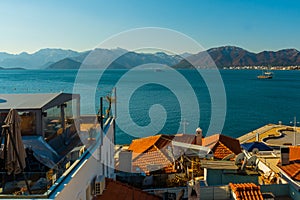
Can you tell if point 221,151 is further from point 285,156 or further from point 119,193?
point 119,193

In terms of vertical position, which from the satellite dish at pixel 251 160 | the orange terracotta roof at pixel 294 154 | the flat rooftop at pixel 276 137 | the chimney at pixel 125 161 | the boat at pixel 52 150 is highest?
the boat at pixel 52 150

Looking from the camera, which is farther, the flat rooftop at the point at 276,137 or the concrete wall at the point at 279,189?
the flat rooftop at the point at 276,137

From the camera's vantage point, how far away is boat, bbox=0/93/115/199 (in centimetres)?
479

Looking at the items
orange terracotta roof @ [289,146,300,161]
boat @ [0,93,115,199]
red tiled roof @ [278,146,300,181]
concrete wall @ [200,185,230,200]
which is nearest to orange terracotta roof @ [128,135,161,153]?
boat @ [0,93,115,199]

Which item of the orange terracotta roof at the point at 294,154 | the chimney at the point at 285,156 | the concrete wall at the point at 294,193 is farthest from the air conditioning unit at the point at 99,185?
the orange terracotta roof at the point at 294,154

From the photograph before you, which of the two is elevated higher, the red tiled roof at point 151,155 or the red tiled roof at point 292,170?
the red tiled roof at point 292,170

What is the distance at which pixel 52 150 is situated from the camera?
7.10 m

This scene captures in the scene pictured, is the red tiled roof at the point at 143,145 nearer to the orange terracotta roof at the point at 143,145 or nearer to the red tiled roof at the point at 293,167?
the orange terracotta roof at the point at 143,145

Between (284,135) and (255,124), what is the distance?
1644 cm

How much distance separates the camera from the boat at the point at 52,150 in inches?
188

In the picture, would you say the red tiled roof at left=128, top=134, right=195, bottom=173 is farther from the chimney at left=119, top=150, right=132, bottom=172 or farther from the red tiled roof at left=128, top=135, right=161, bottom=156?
the chimney at left=119, top=150, right=132, bottom=172

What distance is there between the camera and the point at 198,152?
13836 mm

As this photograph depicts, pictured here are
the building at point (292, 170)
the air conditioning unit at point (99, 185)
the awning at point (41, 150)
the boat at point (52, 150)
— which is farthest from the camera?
the building at point (292, 170)

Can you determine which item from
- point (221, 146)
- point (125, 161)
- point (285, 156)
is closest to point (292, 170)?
point (285, 156)
